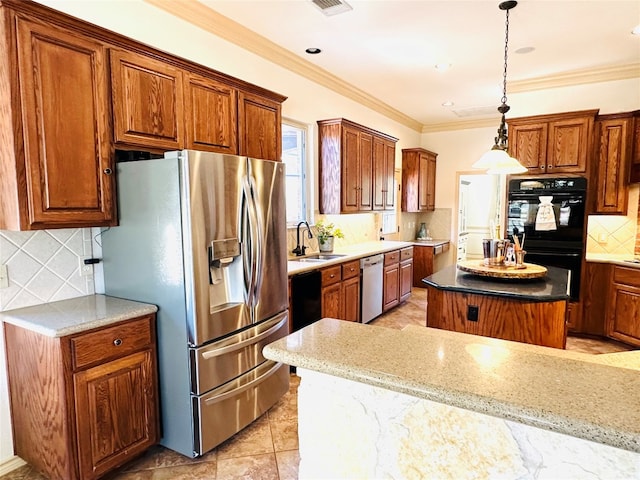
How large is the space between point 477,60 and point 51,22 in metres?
3.83

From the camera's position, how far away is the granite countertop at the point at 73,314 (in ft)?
5.97

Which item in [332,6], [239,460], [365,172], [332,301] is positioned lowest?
[239,460]

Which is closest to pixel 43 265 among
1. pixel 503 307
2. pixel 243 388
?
pixel 243 388

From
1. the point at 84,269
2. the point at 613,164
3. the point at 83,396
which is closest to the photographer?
the point at 83,396

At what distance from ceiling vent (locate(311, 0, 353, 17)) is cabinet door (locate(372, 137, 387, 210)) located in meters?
2.17

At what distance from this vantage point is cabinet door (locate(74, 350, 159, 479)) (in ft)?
6.21

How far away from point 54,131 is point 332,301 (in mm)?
2643

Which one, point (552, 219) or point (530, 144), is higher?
point (530, 144)

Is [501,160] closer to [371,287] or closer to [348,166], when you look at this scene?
[348,166]

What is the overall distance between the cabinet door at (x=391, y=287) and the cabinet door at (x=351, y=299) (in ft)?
2.41

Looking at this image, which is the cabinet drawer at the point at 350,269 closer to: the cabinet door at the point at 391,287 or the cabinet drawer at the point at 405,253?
the cabinet door at the point at 391,287

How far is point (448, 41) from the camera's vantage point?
3615 mm

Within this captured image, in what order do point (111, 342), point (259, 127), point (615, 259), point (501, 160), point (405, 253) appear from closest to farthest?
point (111, 342) → point (501, 160) → point (259, 127) → point (615, 259) → point (405, 253)

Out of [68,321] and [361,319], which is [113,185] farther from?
[361,319]
